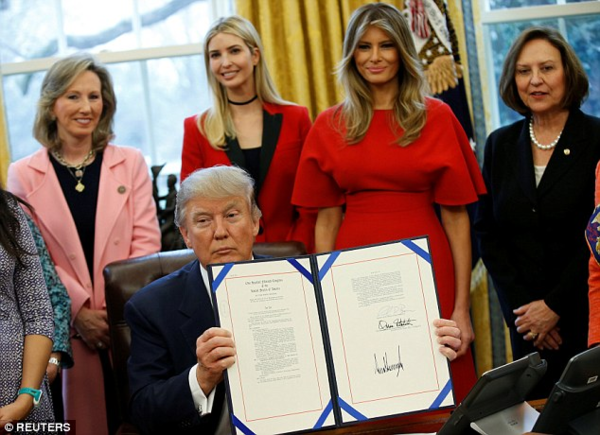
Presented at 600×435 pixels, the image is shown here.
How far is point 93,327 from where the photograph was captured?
3.06 metres

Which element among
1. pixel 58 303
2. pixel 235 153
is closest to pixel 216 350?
pixel 58 303

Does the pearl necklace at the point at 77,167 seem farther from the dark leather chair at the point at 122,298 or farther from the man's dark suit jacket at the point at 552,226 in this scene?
the man's dark suit jacket at the point at 552,226

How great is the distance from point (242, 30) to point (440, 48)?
1054 mm

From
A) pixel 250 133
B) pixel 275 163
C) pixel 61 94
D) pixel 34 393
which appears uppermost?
pixel 61 94

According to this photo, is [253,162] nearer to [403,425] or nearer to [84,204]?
[84,204]

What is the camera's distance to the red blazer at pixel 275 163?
127 inches

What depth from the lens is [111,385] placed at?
3000mm

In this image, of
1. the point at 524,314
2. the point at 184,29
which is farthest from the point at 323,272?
the point at 184,29

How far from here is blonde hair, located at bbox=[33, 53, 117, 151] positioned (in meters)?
3.25

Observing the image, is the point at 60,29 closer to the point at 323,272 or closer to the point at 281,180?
the point at 281,180

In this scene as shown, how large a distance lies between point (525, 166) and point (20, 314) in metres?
1.82

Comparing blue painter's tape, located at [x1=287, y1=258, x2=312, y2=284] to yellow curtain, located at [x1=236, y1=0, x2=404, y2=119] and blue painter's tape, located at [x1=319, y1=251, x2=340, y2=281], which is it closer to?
blue painter's tape, located at [x1=319, y1=251, x2=340, y2=281]

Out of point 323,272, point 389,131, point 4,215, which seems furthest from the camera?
point 389,131

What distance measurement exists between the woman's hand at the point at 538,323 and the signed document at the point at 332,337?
118cm
